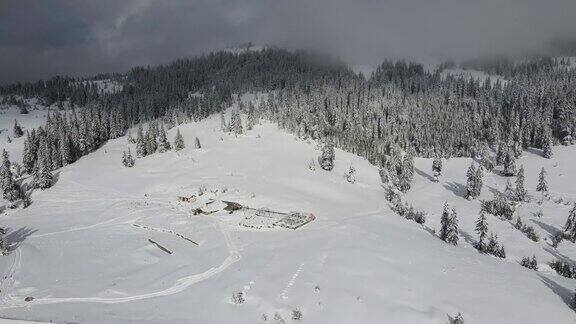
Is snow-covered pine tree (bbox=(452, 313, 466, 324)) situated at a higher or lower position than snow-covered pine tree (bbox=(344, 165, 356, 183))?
higher

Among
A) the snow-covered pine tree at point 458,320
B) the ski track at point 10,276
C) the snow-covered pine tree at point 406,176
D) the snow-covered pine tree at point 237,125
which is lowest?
the snow-covered pine tree at point 406,176

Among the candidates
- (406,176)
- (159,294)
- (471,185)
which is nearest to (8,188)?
(159,294)

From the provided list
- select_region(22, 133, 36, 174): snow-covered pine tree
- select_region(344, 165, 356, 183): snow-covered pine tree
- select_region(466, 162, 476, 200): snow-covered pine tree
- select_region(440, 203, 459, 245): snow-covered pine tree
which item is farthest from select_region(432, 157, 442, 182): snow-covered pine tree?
select_region(22, 133, 36, 174): snow-covered pine tree

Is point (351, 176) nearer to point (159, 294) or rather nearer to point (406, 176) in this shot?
point (406, 176)

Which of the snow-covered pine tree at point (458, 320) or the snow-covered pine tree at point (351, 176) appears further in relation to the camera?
the snow-covered pine tree at point (351, 176)

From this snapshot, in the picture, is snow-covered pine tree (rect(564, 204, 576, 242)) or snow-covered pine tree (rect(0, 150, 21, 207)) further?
snow-covered pine tree (rect(0, 150, 21, 207))

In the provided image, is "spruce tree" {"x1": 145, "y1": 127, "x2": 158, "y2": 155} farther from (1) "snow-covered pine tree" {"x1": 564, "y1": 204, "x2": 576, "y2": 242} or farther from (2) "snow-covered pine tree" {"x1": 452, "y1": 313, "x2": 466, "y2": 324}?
(2) "snow-covered pine tree" {"x1": 452, "y1": 313, "x2": 466, "y2": 324}

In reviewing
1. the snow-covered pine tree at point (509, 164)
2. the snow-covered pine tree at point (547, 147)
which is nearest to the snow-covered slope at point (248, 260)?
the snow-covered pine tree at point (509, 164)

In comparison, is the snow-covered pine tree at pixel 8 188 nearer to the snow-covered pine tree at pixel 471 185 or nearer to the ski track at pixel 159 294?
the ski track at pixel 159 294
